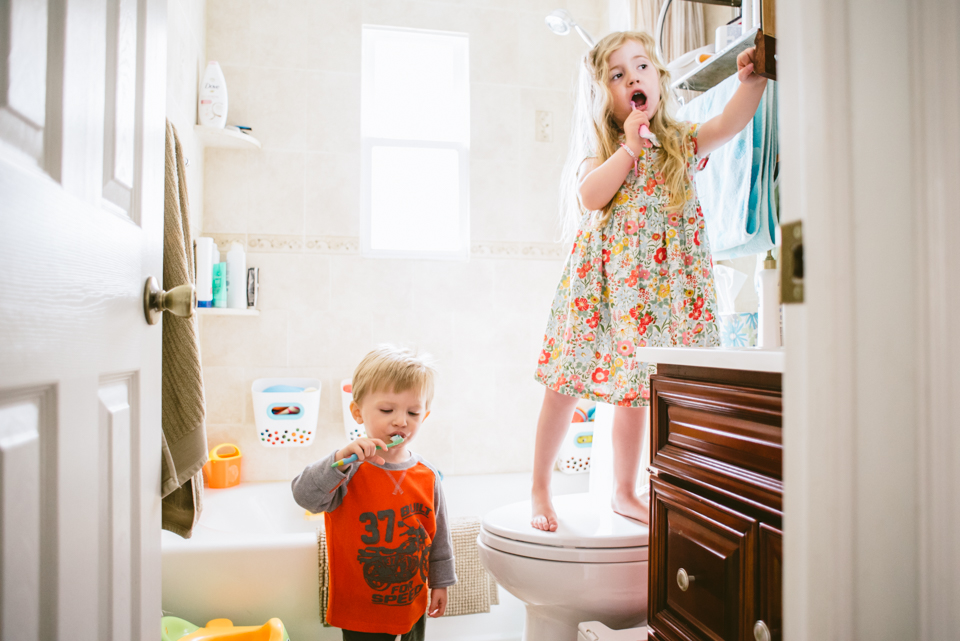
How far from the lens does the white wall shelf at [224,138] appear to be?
2015 mm

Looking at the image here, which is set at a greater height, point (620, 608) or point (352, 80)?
point (352, 80)

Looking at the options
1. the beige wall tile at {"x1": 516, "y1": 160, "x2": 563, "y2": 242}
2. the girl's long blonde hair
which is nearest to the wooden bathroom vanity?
the girl's long blonde hair

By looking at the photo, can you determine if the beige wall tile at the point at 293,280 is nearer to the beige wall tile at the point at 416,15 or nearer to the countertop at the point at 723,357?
the beige wall tile at the point at 416,15

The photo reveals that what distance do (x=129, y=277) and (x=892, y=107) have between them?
700 millimetres

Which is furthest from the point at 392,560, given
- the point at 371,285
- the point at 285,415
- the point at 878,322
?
the point at 371,285

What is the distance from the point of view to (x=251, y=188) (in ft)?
7.28

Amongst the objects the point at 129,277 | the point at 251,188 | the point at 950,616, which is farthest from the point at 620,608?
the point at 251,188

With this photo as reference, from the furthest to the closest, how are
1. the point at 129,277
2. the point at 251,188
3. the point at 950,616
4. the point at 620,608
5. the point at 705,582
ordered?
the point at 251,188, the point at 620,608, the point at 705,582, the point at 129,277, the point at 950,616

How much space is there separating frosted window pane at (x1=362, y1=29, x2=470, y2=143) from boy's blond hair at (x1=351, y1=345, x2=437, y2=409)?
1.58m

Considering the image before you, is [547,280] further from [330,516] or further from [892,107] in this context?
[892,107]

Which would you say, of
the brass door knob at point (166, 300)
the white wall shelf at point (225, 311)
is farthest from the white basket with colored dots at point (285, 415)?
the brass door knob at point (166, 300)

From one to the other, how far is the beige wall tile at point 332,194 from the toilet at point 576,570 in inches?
56.8

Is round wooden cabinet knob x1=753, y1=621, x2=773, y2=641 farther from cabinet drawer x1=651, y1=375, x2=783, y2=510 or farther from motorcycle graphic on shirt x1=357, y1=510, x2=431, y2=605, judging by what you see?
motorcycle graphic on shirt x1=357, y1=510, x2=431, y2=605

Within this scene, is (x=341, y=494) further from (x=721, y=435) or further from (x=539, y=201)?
(x=539, y=201)
